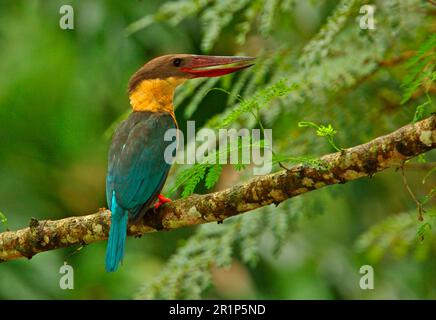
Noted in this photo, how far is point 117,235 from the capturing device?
3561mm

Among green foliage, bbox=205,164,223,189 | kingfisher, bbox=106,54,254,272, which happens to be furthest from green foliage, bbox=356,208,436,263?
green foliage, bbox=205,164,223,189

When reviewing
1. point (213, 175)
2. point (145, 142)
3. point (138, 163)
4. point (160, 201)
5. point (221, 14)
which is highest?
point (221, 14)

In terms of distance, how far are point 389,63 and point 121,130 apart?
1.41 meters

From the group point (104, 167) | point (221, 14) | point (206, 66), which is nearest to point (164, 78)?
point (206, 66)

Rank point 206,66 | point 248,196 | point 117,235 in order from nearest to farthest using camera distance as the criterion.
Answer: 1. point 248,196
2. point 117,235
3. point 206,66

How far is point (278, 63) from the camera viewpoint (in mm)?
4812

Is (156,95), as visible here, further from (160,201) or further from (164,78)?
(160,201)

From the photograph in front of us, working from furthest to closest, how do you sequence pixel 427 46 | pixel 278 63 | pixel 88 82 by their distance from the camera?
pixel 88 82
pixel 278 63
pixel 427 46

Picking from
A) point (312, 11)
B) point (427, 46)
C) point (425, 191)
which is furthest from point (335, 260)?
point (427, 46)

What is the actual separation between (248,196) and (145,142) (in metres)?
1.10

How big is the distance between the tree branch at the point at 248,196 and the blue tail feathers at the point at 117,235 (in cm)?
8

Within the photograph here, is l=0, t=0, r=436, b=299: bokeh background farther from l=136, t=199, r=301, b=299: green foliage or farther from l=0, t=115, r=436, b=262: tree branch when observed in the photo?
l=0, t=115, r=436, b=262: tree branch
